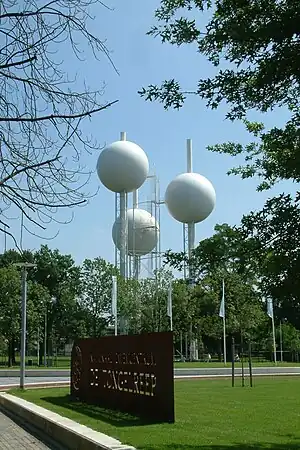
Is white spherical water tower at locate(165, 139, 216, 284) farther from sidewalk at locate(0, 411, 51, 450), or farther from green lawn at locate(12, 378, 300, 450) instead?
sidewalk at locate(0, 411, 51, 450)

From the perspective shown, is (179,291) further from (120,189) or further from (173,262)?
(173,262)

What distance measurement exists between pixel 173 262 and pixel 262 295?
3.78ft

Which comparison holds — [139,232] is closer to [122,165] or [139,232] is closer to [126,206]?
[126,206]

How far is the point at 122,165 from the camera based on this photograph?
5538 cm

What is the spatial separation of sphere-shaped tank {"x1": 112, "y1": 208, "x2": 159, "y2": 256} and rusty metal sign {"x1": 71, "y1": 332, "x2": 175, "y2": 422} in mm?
43966

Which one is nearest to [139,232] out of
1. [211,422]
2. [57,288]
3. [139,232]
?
[139,232]

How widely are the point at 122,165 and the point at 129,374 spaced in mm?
41419

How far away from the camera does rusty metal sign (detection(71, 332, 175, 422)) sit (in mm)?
12719

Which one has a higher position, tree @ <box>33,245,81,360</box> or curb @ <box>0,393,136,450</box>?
tree @ <box>33,245,81,360</box>

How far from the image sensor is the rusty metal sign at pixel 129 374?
12.7m

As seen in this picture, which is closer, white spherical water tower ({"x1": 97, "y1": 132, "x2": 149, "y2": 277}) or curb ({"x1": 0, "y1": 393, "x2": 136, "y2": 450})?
curb ({"x1": 0, "y1": 393, "x2": 136, "y2": 450})

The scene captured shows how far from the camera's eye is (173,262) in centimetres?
812

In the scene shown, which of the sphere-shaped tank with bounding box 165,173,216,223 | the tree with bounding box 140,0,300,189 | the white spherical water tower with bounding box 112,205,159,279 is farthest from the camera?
the white spherical water tower with bounding box 112,205,159,279

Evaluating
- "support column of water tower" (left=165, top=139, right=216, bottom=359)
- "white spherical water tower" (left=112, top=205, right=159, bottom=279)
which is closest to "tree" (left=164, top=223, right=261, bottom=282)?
"support column of water tower" (left=165, top=139, right=216, bottom=359)
